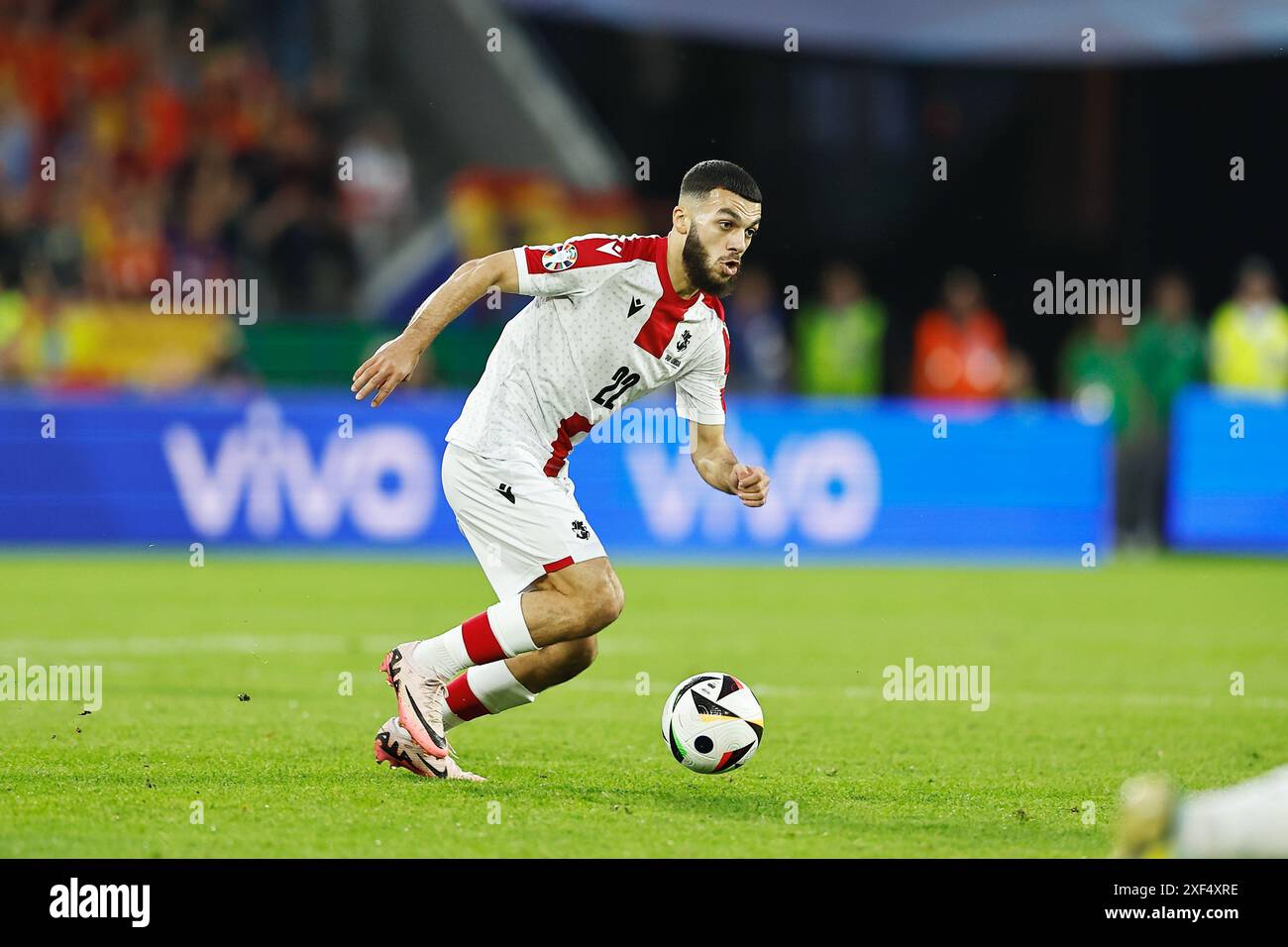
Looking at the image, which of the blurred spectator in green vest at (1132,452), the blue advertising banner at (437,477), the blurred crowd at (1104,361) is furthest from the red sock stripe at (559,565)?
the blurred spectator in green vest at (1132,452)

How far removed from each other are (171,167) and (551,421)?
1444 centimetres

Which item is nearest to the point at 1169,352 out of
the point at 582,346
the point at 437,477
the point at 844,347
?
the point at 844,347

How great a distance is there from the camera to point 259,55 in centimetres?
2228

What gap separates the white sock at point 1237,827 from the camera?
386 cm

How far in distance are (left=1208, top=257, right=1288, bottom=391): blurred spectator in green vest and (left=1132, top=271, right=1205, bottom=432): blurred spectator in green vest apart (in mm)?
295

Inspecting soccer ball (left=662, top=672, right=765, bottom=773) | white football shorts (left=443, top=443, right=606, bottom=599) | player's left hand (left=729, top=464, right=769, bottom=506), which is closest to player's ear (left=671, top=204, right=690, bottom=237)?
player's left hand (left=729, top=464, right=769, bottom=506)

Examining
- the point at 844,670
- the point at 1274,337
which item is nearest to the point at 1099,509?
the point at 1274,337

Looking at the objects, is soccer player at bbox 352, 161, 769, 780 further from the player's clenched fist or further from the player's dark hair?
the player's clenched fist

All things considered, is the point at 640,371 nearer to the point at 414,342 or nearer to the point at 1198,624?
the point at 414,342

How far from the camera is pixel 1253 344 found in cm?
1855

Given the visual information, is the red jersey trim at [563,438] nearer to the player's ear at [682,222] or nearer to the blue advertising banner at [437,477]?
the player's ear at [682,222]

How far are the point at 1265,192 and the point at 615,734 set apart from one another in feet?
62.3

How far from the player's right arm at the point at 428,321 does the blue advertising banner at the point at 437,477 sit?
8063 mm
